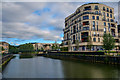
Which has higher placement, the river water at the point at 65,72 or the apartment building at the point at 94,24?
the apartment building at the point at 94,24

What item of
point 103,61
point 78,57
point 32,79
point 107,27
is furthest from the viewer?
point 107,27

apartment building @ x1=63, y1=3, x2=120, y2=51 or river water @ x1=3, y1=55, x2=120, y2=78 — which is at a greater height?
apartment building @ x1=63, y1=3, x2=120, y2=51

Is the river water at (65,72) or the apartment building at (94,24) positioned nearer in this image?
the river water at (65,72)

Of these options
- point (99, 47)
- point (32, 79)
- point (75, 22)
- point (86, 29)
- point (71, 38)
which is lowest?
point (32, 79)

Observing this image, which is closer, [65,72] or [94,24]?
[65,72]

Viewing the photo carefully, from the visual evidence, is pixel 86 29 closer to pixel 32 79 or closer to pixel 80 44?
pixel 80 44

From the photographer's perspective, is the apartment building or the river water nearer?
the river water

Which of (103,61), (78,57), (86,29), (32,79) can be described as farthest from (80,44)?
(32,79)

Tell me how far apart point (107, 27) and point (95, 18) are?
10.3 meters

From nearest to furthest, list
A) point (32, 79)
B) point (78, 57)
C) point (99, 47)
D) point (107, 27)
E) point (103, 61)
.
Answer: point (32, 79) < point (103, 61) < point (78, 57) < point (99, 47) < point (107, 27)

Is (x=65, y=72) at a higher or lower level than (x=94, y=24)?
lower

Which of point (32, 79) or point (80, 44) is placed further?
point (80, 44)

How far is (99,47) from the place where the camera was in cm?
5825

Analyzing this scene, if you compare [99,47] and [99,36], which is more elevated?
[99,36]
